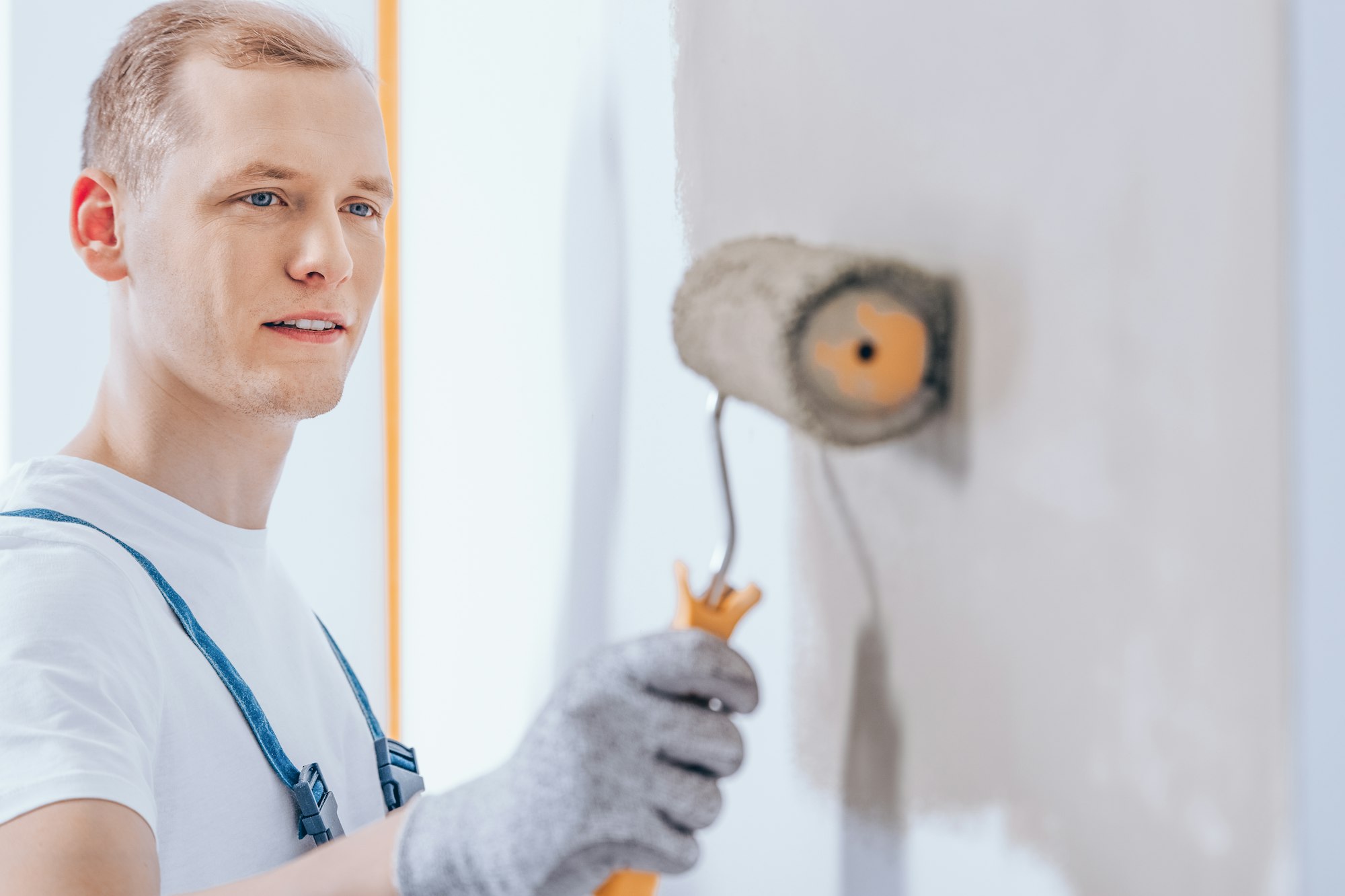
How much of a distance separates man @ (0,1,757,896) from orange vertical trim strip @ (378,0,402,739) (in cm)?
37

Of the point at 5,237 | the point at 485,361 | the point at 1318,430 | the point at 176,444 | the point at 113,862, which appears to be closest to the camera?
the point at 1318,430

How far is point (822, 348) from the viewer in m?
0.41

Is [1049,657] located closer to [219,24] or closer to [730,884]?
[730,884]

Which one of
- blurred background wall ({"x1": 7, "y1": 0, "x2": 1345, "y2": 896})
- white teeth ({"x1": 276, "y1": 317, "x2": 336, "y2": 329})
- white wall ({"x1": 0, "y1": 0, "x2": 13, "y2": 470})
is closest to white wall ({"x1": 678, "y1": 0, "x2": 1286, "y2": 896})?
blurred background wall ({"x1": 7, "y1": 0, "x2": 1345, "y2": 896})

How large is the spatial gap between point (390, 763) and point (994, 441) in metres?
0.75

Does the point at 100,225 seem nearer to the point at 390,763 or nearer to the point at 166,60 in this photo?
the point at 166,60

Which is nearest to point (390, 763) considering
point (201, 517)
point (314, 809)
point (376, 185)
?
point (314, 809)

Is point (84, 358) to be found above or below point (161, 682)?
above

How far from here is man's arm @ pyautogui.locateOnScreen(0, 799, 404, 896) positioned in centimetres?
52

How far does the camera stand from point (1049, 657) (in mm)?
381

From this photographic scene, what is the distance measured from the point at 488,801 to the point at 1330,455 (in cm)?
37

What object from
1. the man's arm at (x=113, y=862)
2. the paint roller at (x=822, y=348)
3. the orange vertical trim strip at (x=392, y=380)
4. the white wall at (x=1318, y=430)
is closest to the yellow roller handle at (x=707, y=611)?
the paint roller at (x=822, y=348)

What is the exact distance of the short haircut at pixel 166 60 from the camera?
84 cm

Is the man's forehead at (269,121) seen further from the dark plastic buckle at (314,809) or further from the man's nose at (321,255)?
the dark plastic buckle at (314,809)
